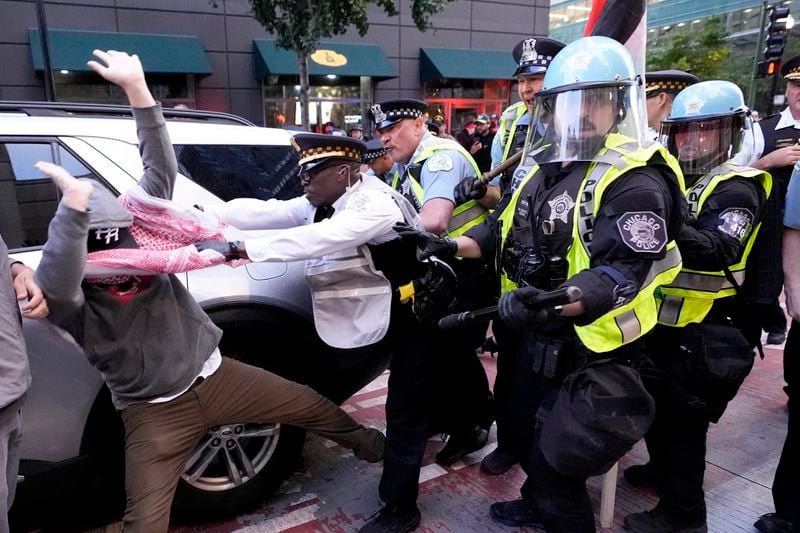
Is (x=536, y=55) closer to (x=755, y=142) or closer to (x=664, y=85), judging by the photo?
(x=664, y=85)

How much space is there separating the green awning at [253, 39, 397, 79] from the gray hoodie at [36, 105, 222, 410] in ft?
38.9

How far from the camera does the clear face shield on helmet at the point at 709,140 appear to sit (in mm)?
2488

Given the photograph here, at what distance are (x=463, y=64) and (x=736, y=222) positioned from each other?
14.5m

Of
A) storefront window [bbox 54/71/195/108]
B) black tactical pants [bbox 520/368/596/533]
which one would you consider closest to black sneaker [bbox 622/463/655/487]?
black tactical pants [bbox 520/368/596/533]

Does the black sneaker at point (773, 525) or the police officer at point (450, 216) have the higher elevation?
the police officer at point (450, 216)

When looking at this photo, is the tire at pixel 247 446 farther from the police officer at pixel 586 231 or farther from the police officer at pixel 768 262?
the police officer at pixel 768 262

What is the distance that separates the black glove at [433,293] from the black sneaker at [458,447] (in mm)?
1041

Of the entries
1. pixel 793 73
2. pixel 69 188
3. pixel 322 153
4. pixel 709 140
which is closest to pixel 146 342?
pixel 69 188

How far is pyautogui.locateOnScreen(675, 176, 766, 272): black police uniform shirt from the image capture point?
2.25 metres

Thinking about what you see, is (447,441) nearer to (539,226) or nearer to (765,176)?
(539,226)

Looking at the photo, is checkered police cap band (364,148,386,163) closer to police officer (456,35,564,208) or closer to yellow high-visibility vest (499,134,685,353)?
police officer (456,35,564,208)

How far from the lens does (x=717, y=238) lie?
89.7 inches

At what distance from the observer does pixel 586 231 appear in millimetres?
1861

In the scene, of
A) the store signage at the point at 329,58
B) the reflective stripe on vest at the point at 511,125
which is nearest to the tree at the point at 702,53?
the store signage at the point at 329,58
